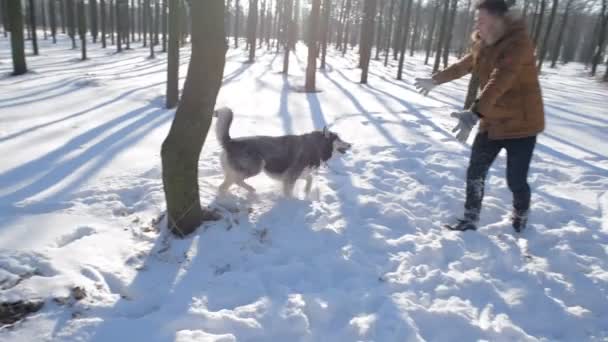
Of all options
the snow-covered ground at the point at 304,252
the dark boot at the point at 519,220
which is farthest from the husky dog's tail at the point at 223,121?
the dark boot at the point at 519,220

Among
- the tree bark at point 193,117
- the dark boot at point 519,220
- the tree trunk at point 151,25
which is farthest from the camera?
the tree trunk at point 151,25

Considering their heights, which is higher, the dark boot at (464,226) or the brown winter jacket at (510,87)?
the brown winter jacket at (510,87)

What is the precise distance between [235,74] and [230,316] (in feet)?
64.5

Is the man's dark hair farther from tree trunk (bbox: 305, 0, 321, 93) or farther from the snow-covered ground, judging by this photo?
tree trunk (bbox: 305, 0, 321, 93)

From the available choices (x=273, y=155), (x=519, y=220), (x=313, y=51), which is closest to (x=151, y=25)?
(x=313, y=51)

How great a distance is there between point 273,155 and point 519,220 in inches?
127

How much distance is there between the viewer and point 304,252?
387cm

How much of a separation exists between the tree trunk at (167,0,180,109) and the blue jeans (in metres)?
9.17

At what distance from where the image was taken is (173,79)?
1111 cm

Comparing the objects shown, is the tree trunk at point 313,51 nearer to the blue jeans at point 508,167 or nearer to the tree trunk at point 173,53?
the tree trunk at point 173,53

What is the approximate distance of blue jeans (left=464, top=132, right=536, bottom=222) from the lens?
393cm

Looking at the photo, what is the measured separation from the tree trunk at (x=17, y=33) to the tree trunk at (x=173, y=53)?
8354mm

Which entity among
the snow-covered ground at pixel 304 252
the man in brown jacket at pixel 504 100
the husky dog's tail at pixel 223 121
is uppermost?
the man in brown jacket at pixel 504 100

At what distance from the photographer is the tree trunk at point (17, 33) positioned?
564 inches
